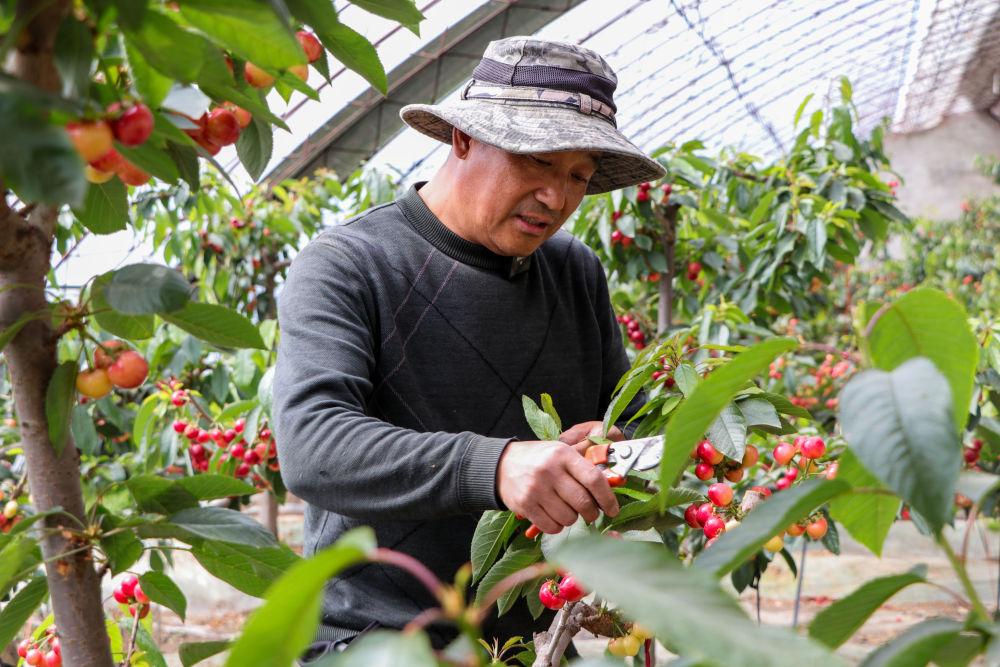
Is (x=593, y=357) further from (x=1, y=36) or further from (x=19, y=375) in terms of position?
(x=1, y=36)

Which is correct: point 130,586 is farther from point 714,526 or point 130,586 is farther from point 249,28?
point 249,28

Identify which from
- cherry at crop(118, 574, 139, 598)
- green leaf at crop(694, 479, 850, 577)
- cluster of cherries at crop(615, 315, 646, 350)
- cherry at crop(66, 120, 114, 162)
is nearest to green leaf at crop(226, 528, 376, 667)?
green leaf at crop(694, 479, 850, 577)

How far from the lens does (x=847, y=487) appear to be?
0.71 meters

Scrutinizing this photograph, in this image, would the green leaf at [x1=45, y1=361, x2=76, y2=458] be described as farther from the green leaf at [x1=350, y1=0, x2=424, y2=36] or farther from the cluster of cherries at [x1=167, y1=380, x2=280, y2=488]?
the cluster of cherries at [x1=167, y1=380, x2=280, y2=488]

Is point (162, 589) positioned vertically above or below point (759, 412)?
above

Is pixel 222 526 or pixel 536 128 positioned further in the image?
pixel 536 128

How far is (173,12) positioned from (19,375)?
393 mm

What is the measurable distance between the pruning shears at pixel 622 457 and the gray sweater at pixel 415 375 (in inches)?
5.7

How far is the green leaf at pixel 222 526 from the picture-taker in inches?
37.8

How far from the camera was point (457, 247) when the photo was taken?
1.81 metres

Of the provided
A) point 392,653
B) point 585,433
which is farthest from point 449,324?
point 392,653

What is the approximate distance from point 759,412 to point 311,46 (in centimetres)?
74

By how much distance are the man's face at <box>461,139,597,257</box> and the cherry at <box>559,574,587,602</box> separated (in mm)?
682

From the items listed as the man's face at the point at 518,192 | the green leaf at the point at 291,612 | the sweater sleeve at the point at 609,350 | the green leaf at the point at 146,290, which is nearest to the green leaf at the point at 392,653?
the green leaf at the point at 291,612
